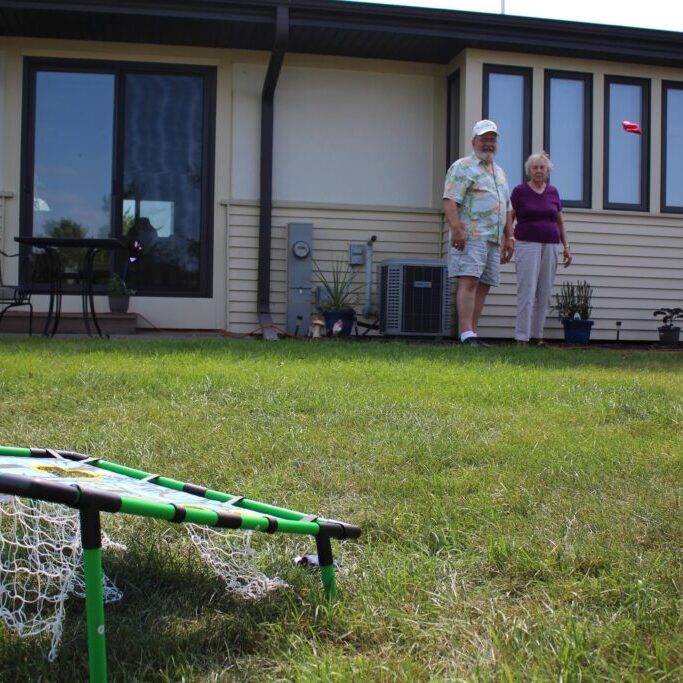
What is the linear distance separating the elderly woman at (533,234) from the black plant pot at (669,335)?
2053mm

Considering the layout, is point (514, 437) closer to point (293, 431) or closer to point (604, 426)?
point (604, 426)

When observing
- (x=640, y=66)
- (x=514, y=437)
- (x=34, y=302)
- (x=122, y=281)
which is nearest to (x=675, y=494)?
(x=514, y=437)

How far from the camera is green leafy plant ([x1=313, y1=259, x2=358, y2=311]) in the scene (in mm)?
8469

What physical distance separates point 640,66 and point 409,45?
2.43 metres

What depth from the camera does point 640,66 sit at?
8.81m

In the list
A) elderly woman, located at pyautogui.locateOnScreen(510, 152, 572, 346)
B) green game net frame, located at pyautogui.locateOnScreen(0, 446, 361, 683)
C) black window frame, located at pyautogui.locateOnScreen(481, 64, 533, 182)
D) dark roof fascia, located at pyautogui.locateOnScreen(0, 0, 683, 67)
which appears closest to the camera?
green game net frame, located at pyautogui.locateOnScreen(0, 446, 361, 683)

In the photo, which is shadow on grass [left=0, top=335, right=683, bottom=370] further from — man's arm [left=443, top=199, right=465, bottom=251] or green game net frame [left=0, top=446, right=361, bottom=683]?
green game net frame [left=0, top=446, right=361, bottom=683]

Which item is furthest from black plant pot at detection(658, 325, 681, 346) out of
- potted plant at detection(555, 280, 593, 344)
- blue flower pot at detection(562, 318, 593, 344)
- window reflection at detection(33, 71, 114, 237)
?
window reflection at detection(33, 71, 114, 237)

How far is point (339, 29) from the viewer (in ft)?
25.9

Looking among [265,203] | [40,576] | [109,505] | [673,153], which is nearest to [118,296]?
[265,203]

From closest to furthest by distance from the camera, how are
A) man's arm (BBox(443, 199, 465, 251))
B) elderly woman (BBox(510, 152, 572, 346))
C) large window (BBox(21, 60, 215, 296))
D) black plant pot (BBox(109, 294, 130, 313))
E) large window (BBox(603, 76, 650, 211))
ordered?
man's arm (BBox(443, 199, 465, 251)), elderly woman (BBox(510, 152, 572, 346)), black plant pot (BBox(109, 294, 130, 313)), large window (BBox(21, 60, 215, 296)), large window (BBox(603, 76, 650, 211))

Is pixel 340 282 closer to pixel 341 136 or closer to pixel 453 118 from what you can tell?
pixel 341 136

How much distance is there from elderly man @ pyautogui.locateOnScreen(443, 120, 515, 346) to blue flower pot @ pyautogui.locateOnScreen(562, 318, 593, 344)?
198 centimetres

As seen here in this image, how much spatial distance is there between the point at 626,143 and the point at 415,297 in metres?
2.90
